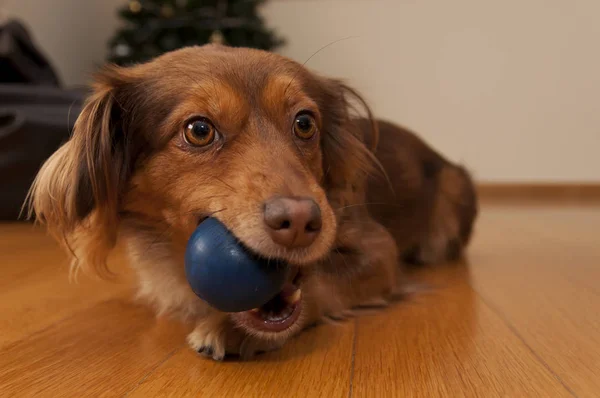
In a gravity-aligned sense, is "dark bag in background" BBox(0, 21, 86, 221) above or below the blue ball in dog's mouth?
below

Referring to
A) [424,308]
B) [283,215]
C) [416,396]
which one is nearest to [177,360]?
[283,215]

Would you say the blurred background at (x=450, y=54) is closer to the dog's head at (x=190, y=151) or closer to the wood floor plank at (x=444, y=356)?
the dog's head at (x=190, y=151)

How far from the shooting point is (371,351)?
1538 millimetres

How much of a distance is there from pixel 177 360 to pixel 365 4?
508cm

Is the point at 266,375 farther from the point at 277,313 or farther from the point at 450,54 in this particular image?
the point at 450,54

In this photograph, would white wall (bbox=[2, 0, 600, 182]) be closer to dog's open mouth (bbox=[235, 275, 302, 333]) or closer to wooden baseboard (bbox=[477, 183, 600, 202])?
wooden baseboard (bbox=[477, 183, 600, 202])

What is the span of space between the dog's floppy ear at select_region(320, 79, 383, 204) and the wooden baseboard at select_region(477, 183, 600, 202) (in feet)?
13.3

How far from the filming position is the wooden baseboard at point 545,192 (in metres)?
5.83

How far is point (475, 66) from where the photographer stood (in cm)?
577

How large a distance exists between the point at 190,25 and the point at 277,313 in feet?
14.6

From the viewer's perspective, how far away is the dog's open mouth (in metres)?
1.47

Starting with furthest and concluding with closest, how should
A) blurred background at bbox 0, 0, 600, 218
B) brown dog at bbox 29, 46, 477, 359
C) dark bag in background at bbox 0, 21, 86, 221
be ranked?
blurred background at bbox 0, 0, 600, 218 → dark bag in background at bbox 0, 21, 86, 221 → brown dog at bbox 29, 46, 477, 359

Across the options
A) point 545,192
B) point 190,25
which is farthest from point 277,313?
point 545,192

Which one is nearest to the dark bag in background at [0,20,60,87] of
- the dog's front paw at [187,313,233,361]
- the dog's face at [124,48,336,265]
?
the dog's face at [124,48,336,265]
